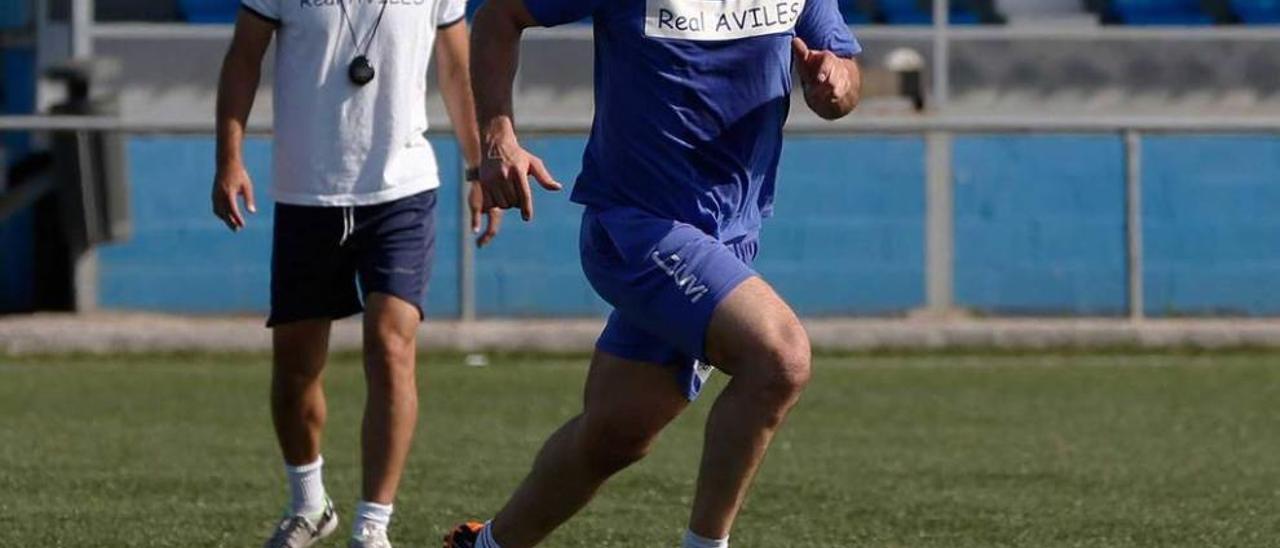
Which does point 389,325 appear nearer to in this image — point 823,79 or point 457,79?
point 457,79

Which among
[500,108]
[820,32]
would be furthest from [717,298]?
[820,32]

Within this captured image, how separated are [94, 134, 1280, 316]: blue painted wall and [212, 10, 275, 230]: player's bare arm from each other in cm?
788

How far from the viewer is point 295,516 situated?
282 inches

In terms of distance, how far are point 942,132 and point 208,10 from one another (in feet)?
18.7

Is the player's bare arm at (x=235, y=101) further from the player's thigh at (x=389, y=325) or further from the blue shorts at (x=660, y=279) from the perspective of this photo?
the blue shorts at (x=660, y=279)

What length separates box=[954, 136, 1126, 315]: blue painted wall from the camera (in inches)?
601

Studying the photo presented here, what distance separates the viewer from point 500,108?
548cm

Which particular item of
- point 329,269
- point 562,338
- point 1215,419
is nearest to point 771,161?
point 329,269

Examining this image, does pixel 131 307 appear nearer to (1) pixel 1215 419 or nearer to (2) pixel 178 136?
(2) pixel 178 136

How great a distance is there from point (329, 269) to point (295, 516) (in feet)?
2.19

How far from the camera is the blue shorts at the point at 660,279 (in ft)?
17.9

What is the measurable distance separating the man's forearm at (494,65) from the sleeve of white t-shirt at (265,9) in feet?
5.51

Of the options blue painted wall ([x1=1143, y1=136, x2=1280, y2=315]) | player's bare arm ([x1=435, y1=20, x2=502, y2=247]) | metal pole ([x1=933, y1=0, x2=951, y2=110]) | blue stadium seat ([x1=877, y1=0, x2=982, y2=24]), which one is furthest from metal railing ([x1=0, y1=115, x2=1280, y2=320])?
player's bare arm ([x1=435, y1=20, x2=502, y2=247])

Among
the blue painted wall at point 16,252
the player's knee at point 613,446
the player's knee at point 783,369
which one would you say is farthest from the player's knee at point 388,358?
the blue painted wall at point 16,252
